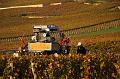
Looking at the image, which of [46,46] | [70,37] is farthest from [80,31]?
[46,46]

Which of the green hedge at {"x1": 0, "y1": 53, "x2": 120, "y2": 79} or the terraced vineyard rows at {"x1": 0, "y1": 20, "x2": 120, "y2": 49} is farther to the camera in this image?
the terraced vineyard rows at {"x1": 0, "y1": 20, "x2": 120, "y2": 49}

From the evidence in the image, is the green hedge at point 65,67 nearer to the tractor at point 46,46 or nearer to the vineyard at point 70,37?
the vineyard at point 70,37

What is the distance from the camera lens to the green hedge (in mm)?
29219

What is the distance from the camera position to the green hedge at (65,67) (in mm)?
29219

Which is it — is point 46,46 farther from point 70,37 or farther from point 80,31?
point 80,31

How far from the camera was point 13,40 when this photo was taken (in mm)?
86625

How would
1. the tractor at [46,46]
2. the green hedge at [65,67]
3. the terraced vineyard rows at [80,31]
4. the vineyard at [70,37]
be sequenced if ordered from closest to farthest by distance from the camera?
the green hedge at [65,67]
the vineyard at [70,37]
the tractor at [46,46]
the terraced vineyard rows at [80,31]

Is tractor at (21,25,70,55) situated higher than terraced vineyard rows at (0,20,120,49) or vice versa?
tractor at (21,25,70,55)

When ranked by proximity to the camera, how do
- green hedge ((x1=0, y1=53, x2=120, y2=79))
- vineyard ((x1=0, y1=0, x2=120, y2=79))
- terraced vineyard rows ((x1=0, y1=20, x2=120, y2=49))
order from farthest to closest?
terraced vineyard rows ((x1=0, y1=20, x2=120, y2=49)) → vineyard ((x1=0, y1=0, x2=120, y2=79)) → green hedge ((x1=0, y1=53, x2=120, y2=79))

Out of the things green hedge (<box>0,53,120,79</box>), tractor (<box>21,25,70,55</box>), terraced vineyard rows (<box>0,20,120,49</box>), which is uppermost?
green hedge (<box>0,53,120,79</box>)

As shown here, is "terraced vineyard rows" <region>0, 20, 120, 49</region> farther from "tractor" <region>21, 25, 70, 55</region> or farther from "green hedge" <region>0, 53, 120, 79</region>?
"green hedge" <region>0, 53, 120, 79</region>

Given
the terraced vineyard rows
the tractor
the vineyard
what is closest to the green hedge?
the vineyard

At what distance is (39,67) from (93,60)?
316cm

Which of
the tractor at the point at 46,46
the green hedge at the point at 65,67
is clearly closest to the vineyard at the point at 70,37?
the green hedge at the point at 65,67
